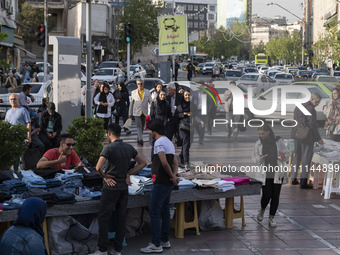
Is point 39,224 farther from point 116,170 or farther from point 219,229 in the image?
point 219,229

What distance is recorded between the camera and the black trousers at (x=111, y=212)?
805 centimetres

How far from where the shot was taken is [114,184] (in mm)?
8016

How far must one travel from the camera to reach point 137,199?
8.78 metres

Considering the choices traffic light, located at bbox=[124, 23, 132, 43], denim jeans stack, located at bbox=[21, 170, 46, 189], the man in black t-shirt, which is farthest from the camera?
traffic light, located at bbox=[124, 23, 132, 43]

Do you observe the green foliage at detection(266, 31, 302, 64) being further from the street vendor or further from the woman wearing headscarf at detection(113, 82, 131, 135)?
the street vendor

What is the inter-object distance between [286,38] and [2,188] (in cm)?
12393

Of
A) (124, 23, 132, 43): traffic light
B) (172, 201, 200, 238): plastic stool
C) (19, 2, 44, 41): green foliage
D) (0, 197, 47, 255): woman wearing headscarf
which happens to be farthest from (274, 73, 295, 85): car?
(0, 197, 47, 255): woman wearing headscarf

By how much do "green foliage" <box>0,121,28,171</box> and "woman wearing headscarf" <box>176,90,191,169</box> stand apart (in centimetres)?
528

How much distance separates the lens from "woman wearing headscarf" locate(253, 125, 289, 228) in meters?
9.88

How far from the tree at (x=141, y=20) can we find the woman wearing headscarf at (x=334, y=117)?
183ft

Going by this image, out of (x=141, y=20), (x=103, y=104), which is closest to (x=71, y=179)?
(x=103, y=104)

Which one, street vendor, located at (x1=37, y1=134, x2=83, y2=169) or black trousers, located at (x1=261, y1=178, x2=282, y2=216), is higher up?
street vendor, located at (x1=37, y1=134, x2=83, y2=169)

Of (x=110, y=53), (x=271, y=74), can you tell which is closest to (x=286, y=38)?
(x=110, y=53)

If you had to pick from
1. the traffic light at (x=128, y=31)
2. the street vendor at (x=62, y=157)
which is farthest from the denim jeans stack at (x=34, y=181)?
the traffic light at (x=128, y=31)
